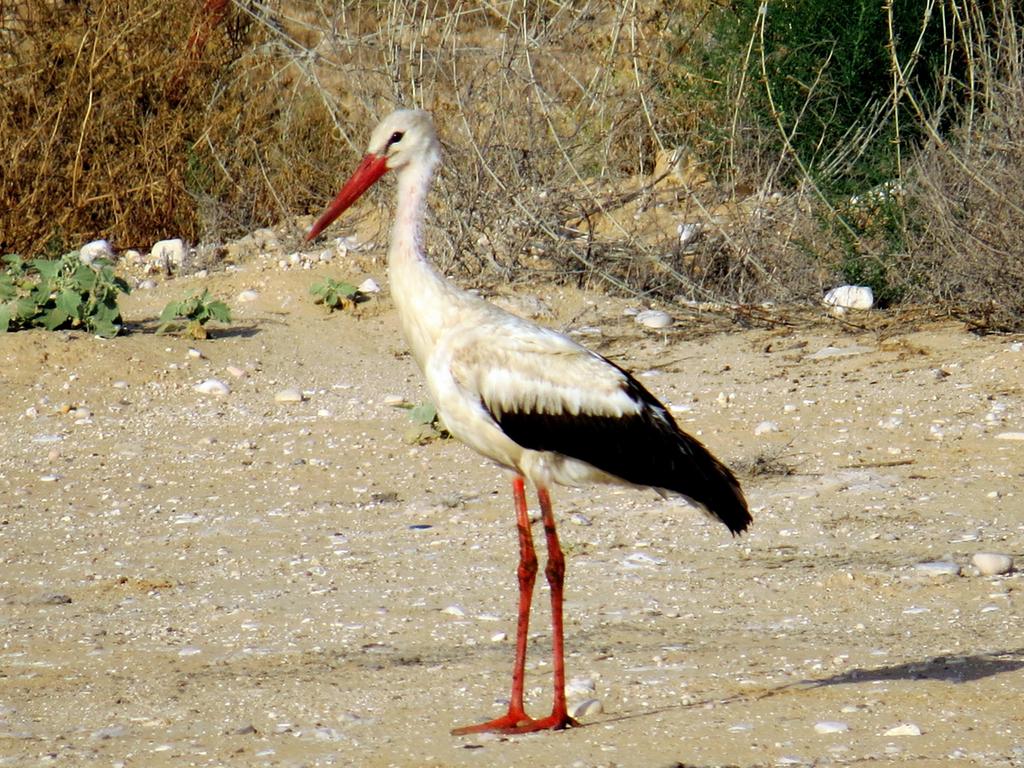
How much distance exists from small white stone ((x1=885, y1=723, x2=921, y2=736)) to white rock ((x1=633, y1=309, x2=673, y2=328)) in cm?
572

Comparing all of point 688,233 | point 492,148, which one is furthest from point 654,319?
point 492,148

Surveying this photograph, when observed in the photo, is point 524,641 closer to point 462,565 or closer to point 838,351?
point 462,565

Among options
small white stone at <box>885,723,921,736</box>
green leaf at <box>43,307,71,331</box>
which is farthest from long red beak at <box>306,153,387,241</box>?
green leaf at <box>43,307,71,331</box>

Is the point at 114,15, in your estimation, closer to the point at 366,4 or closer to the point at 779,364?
the point at 366,4

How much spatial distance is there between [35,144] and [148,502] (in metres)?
5.52

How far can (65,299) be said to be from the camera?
914 centimetres

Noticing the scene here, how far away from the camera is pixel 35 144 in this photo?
1173 cm

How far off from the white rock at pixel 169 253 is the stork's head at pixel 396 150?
6.40 meters

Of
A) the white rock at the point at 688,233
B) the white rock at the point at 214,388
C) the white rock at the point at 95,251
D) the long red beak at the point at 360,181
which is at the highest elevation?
the long red beak at the point at 360,181

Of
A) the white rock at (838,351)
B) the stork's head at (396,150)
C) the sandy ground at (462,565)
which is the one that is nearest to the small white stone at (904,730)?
the sandy ground at (462,565)

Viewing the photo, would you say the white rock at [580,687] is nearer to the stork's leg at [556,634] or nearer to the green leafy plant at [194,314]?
the stork's leg at [556,634]

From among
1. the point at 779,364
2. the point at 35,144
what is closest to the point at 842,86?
the point at 779,364

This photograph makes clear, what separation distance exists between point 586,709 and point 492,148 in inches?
245

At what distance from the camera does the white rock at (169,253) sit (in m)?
11.4
